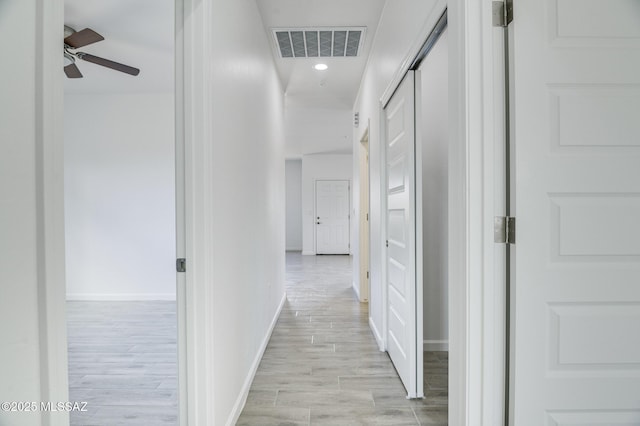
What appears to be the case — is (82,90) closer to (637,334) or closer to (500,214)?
(500,214)

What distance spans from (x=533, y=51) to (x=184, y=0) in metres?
1.35

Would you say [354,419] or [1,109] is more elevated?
[1,109]

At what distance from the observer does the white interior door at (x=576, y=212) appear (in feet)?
3.74

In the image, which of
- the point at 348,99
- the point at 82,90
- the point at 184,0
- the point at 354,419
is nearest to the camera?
the point at 184,0

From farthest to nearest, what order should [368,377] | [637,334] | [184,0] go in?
[368,377] → [184,0] → [637,334]

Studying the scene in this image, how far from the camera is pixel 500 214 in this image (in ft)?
3.92

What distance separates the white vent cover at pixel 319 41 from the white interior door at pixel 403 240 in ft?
2.78

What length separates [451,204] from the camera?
1.34 meters

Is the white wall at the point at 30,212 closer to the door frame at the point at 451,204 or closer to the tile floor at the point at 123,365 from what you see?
the door frame at the point at 451,204

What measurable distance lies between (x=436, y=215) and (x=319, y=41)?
1.89 m

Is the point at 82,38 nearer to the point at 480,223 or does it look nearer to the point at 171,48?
the point at 171,48

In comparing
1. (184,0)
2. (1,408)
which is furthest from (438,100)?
(1,408)

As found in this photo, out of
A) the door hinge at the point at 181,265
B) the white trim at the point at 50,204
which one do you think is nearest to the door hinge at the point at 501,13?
the white trim at the point at 50,204

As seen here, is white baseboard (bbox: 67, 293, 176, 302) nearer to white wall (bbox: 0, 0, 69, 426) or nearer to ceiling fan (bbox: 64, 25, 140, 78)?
ceiling fan (bbox: 64, 25, 140, 78)
